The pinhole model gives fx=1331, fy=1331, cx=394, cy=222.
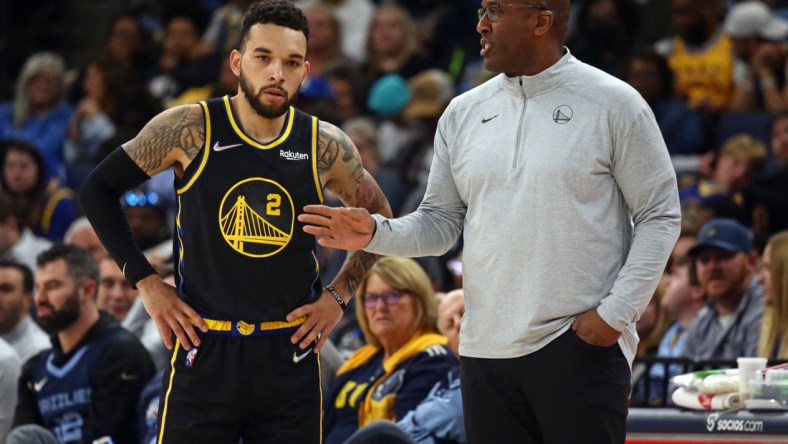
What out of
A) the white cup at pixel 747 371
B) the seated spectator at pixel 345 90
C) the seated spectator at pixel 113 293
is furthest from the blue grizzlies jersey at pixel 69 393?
the seated spectator at pixel 345 90

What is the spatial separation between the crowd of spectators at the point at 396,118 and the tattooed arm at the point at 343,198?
165 centimetres

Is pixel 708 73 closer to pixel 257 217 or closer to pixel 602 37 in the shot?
pixel 602 37

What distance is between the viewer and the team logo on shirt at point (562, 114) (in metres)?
4.01

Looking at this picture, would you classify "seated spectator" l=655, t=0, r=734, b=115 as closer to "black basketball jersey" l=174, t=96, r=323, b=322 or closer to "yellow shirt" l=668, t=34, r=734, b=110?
"yellow shirt" l=668, t=34, r=734, b=110

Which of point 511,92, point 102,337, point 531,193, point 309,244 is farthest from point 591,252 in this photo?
point 102,337

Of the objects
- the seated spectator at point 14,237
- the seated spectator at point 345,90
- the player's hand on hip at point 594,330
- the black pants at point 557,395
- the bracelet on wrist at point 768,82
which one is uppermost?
the seated spectator at point 345,90

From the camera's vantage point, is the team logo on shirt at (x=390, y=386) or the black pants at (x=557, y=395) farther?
the team logo on shirt at (x=390, y=386)

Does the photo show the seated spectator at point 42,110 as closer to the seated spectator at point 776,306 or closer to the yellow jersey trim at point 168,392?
the seated spectator at point 776,306

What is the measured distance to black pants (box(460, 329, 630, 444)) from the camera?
3914 millimetres

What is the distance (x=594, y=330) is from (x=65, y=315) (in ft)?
12.2

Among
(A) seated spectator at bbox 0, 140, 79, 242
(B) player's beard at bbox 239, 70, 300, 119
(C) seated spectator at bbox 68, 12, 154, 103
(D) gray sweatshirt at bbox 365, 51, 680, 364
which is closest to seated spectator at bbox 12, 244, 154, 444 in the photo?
(B) player's beard at bbox 239, 70, 300, 119

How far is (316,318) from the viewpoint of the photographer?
14.3ft

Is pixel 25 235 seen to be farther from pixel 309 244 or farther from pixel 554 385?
pixel 554 385

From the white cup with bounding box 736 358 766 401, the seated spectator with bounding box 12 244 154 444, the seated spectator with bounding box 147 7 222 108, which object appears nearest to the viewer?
the white cup with bounding box 736 358 766 401
